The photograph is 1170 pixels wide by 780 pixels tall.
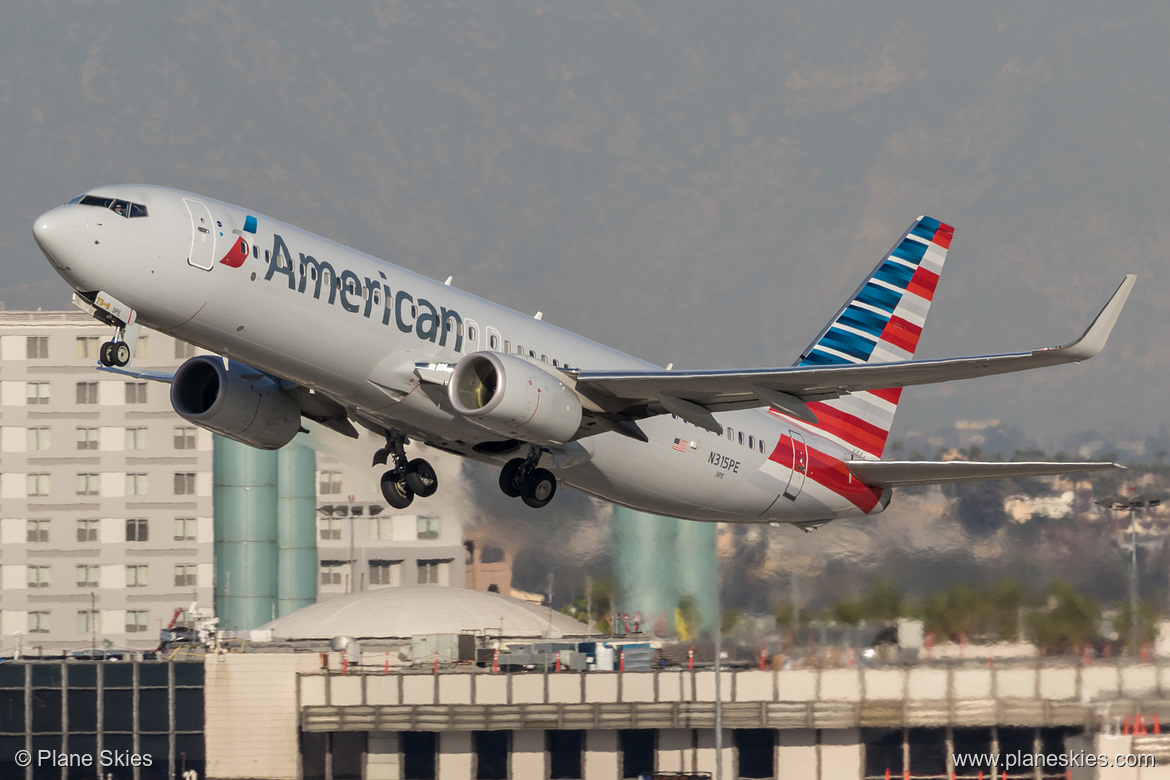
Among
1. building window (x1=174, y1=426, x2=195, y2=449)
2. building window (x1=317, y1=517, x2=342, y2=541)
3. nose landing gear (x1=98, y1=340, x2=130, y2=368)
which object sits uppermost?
building window (x1=174, y1=426, x2=195, y2=449)

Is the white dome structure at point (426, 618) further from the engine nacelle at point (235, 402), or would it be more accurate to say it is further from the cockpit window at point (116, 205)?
the cockpit window at point (116, 205)

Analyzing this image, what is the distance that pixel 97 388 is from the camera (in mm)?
101938

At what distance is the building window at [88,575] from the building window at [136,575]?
190 cm

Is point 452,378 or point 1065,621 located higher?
point 452,378

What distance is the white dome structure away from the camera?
69.3m

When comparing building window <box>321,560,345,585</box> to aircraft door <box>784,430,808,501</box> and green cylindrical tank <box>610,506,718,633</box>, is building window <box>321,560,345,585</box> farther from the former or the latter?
aircraft door <box>784,430,808,501</box>

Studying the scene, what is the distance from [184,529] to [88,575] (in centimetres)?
698

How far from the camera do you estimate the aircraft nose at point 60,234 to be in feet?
83.8

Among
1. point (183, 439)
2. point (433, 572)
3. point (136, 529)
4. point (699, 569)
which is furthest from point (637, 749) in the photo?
point (136, 529)

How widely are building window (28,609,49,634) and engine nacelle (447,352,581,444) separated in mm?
81077

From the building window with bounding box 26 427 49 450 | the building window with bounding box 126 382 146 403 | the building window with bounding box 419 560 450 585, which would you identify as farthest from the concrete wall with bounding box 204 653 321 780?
the building window with bounding box 26 427 49 450

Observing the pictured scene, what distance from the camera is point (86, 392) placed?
102m

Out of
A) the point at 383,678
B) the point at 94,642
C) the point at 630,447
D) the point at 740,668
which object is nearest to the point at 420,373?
the point at 630,447

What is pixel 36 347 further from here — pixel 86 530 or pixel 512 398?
pixel 512 398
